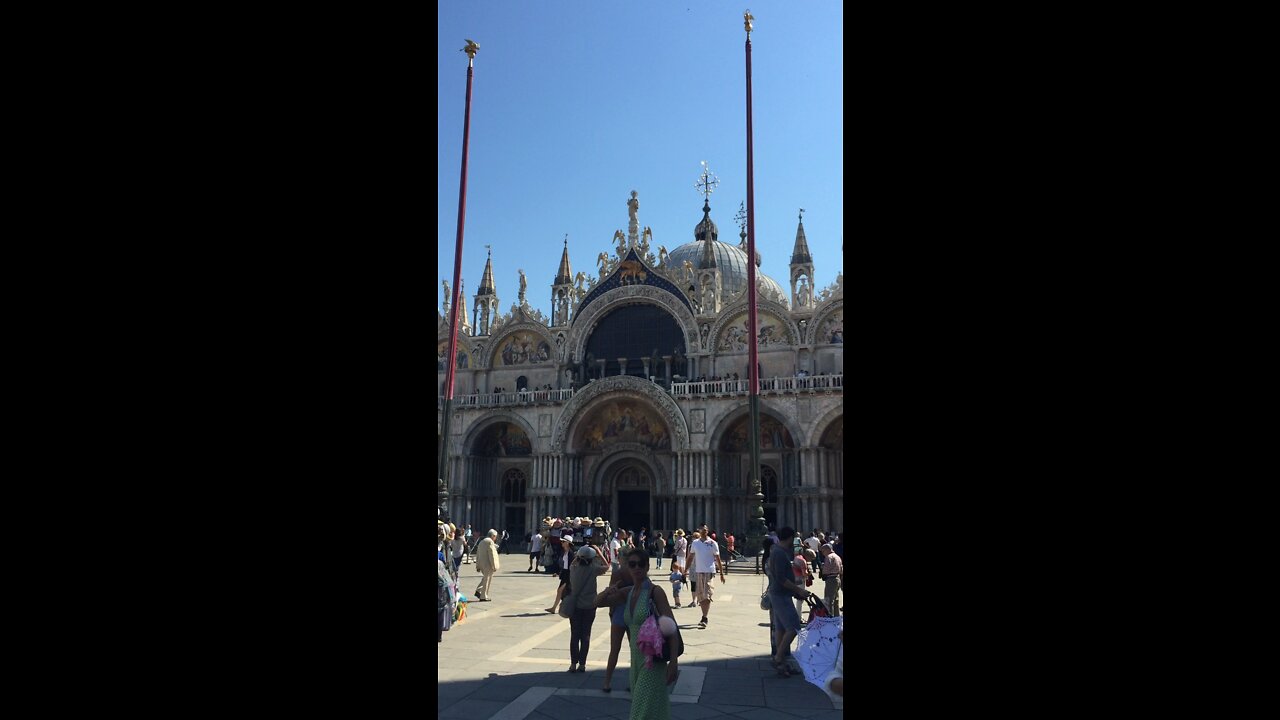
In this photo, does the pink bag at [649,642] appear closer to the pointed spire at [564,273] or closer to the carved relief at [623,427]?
the carved relief at [623,427]

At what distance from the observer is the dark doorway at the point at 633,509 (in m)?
30.8

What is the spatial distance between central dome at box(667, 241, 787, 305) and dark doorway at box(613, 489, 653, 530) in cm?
1119

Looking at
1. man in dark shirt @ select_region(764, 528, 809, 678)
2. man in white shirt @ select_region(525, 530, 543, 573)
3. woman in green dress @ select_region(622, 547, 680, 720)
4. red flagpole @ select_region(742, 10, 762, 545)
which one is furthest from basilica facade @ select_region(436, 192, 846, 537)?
woman in green dress @ select_region(622, 547, 680, 720)

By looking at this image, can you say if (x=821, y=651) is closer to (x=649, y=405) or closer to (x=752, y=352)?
(x=752, y=352)

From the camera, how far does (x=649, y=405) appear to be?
29.2 meters

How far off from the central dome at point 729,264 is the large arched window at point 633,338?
6158mm

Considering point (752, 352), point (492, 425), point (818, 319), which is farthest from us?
point (492, 425)

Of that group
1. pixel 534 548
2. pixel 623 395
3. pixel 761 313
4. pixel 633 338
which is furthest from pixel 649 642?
pixel 633 338

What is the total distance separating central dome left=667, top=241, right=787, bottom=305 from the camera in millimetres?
39344

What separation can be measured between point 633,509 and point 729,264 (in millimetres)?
15141

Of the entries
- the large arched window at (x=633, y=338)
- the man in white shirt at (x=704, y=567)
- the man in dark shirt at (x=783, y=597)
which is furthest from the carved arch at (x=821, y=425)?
the man in dark shirt at (x=783, y=597)
